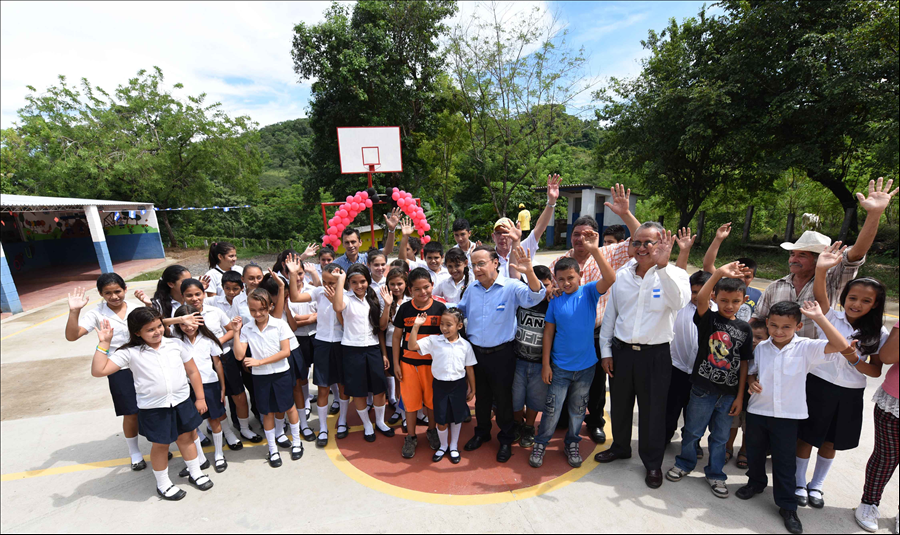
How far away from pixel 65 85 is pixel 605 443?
28119 mm

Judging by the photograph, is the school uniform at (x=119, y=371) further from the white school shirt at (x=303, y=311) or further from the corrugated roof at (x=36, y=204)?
the corrugated roof at (x=36, y=204)

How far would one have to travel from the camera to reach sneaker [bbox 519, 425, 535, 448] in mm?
3646

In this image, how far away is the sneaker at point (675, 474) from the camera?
312cm

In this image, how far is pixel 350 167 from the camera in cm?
986

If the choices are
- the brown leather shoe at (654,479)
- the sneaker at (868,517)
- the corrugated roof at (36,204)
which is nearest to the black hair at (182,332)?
the brown leather shoe at (654,479)

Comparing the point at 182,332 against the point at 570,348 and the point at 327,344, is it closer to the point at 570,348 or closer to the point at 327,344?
the point at 327,344

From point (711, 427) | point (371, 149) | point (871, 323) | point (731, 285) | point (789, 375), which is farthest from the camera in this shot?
point (371, 149)

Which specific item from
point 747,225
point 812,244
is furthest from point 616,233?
point 747,225

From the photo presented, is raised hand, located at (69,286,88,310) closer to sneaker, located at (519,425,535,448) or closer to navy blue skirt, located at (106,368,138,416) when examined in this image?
navy blue skirt, located at (106,368,138,416)

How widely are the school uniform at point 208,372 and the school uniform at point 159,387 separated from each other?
0.73 feet

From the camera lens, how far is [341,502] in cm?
302

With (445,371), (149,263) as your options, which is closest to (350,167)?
(445,371)

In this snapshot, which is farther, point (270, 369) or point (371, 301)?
point (371, 301)

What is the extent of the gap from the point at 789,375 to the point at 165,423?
4.48 metres
